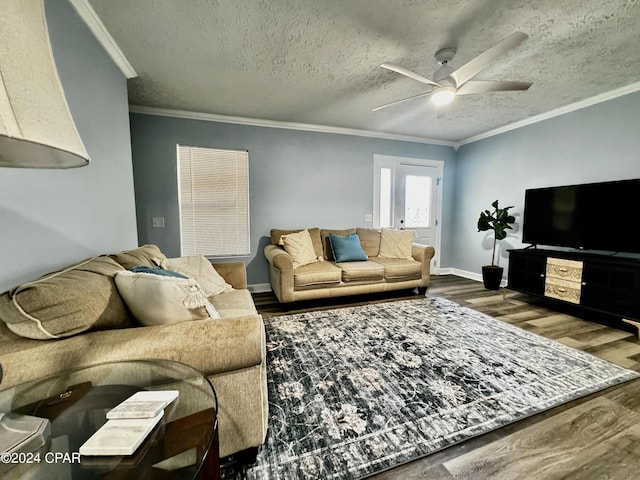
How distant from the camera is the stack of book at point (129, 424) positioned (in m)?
0.59

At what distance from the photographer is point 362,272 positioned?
3182 millimetres

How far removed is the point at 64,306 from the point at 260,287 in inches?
115

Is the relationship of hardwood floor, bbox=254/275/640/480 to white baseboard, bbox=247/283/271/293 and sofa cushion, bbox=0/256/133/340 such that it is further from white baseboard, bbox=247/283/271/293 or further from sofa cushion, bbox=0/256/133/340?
white baseboard, bbox=247/283/271/293

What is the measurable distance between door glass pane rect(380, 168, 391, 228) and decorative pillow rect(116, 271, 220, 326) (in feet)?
12.2

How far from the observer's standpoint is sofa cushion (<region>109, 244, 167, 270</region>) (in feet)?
5.06

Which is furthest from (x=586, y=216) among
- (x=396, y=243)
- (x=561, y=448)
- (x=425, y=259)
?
(x=561, y=448)

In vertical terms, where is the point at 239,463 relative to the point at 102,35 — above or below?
below

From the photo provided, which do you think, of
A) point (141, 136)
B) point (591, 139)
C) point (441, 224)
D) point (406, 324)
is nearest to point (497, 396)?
point (406, 324)

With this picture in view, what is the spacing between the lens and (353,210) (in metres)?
4.21

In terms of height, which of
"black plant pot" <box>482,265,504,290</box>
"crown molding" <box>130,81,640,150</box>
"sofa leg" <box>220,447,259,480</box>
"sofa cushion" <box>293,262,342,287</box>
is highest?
"crown molding" <box>130,81,640,150</box>

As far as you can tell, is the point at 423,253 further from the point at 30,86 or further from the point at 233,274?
the point at 30,86

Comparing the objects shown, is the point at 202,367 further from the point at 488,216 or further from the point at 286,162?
the point at 488,216

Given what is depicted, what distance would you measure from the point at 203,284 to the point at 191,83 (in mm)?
2108

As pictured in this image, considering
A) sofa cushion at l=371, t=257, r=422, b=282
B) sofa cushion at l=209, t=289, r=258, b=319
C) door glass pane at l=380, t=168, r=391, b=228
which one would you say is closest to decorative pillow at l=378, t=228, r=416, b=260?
sofa cushion at l=371, t=257, r=422, b=282
